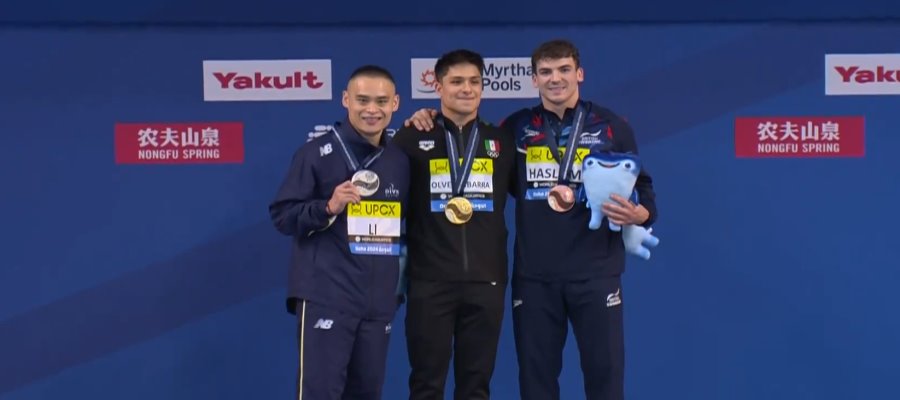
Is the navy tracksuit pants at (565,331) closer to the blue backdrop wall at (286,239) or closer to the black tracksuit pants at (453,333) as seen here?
the black tracksuit pants at (453,333)

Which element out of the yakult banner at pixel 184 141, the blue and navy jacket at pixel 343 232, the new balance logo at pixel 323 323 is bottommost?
the new balance logo at pixel 323 323

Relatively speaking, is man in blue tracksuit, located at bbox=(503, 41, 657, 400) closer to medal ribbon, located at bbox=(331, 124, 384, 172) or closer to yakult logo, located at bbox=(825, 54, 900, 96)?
medal ribbon, located at bbox=(331, 124, 384, 172)

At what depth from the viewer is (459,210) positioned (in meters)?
3.77

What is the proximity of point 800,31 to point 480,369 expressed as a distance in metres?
2.01

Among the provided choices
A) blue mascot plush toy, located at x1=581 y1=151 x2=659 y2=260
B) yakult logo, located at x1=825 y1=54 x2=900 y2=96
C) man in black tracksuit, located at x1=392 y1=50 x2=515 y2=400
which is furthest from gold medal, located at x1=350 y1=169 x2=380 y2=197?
yakult logo, located at x1=825 y1=54 x2=900 y2=96

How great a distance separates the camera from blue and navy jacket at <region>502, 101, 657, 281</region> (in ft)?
12.5

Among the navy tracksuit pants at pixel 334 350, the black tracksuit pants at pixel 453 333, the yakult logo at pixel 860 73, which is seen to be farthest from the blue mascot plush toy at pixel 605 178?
the yakult logo at pixel 860 73

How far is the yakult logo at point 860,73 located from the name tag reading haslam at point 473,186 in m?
1.66

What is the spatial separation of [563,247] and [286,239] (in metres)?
1.39

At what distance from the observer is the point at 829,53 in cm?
463

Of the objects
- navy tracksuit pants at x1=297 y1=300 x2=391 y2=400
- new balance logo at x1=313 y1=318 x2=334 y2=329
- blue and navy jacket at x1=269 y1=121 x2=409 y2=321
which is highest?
blue and navy jacket at x1=269 y1=121 x2=409 y2=321

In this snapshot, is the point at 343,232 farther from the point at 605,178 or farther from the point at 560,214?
the point at 605,178

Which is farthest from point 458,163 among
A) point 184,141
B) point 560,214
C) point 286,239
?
point 184,141

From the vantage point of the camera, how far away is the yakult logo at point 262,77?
462 centimetres
